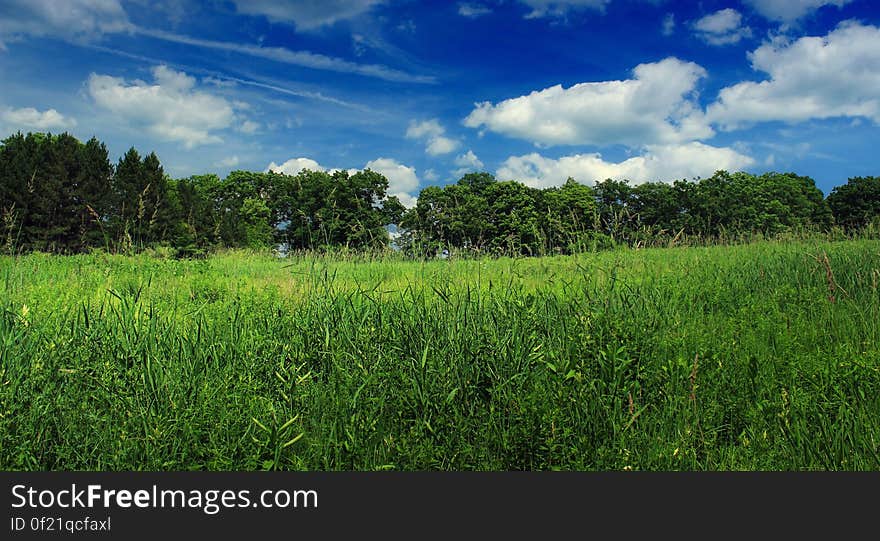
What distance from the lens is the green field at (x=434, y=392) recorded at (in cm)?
344

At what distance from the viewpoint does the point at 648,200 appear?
2357 inches

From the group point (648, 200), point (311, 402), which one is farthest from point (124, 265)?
point (648, 200)

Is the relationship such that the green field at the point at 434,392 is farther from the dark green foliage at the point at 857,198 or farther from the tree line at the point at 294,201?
the dark green foliage at the point at 857,198

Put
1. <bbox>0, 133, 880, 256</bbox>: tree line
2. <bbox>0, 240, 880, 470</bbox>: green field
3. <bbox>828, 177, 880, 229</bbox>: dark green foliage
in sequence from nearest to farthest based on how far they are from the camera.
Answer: <bbox>0, 240, 880, 470</bbox>: green field < <bbox>0, 133, 880, 256</bbox>: tree line < <bbox>828, 177, 880, 229</bbox>: dark green foliage

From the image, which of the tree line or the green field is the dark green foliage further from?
the green field

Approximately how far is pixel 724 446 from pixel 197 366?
12.1 feet

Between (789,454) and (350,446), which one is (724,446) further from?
(350,446)

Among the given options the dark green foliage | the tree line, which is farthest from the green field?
the dark green foliage

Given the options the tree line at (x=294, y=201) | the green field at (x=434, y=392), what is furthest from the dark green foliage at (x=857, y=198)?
the green field at (x=434, y=392)

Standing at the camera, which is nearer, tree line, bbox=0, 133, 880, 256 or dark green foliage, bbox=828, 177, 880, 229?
tree line, bbox=0, 133, 880, 256

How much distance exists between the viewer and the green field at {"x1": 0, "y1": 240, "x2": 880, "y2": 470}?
3.44 meters

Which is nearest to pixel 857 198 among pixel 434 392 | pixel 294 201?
pixel 294 201

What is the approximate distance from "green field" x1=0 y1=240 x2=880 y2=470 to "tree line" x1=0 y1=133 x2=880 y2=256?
43.9 feet

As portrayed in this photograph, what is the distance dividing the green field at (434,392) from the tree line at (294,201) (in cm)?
1337
